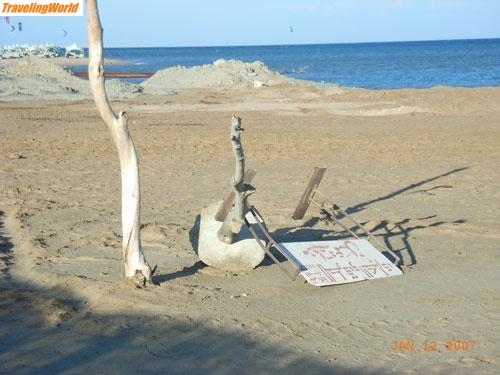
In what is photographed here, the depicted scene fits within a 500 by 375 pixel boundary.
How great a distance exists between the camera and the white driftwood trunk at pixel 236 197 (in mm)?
6391

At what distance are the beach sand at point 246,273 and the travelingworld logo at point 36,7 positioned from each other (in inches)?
89.2

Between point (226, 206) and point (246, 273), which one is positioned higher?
point (226, 206)

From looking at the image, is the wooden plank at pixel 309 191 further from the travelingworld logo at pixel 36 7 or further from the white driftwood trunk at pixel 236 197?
the travelingworld logo at pixel 36 7

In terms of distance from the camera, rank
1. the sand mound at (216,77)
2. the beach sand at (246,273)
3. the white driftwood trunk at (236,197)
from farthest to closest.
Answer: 1. the sand mound at (216,77)
2. the white driftwood trunk at (236,197)
3. the beach sand at (246,273)

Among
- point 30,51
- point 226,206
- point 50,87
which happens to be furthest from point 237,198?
point 30,51

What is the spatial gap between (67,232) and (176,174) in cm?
394

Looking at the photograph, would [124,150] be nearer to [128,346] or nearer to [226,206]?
[226,206]

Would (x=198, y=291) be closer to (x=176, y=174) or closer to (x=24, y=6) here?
(x=24, y=6)

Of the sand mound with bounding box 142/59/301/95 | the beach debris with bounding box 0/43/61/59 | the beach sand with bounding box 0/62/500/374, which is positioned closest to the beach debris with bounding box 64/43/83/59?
the beach debris with bounding box 0/43/61/59

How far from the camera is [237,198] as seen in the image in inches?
269

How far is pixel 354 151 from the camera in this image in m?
15.0

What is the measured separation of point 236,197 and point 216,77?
99.4 feet
